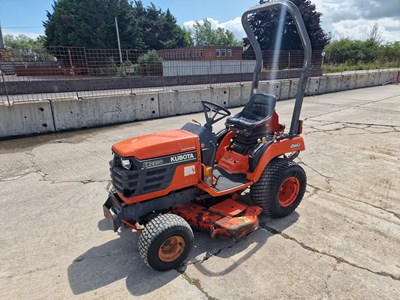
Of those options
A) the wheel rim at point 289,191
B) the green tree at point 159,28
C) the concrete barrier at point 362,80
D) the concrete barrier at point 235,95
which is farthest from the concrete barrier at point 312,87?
the green tree at point 159,28

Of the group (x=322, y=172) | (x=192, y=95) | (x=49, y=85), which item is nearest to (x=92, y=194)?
(x=322, y=172)

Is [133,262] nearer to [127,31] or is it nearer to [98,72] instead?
[98,72]

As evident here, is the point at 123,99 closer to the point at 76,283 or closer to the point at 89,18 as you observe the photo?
the point at 76,283

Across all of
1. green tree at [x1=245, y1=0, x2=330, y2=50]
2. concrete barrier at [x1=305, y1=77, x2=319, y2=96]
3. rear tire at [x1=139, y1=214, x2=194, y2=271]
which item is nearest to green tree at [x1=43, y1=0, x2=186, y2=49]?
green tree at [x1=245, y1=0, x2=330, y2=50]

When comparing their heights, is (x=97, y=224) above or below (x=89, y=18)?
below

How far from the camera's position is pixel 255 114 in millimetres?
3725

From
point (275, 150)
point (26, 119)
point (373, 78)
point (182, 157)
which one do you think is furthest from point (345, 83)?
point (182, 157)

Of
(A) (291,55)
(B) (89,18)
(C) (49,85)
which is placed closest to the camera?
(C) (49,85)

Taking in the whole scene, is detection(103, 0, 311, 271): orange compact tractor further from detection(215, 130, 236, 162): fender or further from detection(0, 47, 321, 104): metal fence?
detection(0, 47, 321, 104): metal fence

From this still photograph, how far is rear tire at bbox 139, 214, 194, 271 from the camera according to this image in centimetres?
254

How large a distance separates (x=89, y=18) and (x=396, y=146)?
3008cm

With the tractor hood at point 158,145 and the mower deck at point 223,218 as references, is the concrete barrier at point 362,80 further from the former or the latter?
the tractor hood at point 158,145

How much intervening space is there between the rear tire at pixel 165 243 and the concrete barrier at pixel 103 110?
21.3ft

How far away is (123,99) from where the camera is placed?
898 cm
